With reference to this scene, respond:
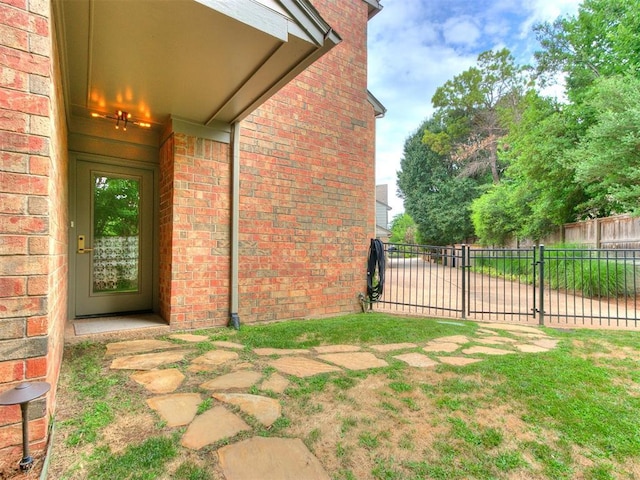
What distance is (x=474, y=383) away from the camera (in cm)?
240

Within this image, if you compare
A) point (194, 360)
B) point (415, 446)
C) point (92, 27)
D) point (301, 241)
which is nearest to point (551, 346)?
point (415, 446)

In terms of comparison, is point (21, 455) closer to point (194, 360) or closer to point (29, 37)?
point (194, 360)

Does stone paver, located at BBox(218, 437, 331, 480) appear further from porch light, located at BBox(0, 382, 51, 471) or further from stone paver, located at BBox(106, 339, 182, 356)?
stone paver, located at BBox(106, 339, 182, 356)

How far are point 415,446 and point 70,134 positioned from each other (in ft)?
14.9

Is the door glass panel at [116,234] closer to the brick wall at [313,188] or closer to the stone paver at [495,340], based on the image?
the brick wall at [313,188]

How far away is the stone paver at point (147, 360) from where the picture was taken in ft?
8.61

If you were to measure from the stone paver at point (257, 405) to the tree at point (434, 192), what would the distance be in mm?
19527

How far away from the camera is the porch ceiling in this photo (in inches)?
84.8

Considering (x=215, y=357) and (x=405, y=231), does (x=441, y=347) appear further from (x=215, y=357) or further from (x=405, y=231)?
(x=405, y=231)

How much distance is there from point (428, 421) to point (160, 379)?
1.87 metres

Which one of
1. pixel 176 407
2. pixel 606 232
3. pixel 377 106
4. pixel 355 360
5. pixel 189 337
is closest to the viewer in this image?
pixel 176 407

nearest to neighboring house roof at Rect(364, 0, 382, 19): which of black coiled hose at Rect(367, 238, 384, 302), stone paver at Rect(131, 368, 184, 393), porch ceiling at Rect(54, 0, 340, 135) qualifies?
porch ceiling at Rect(54, 0, 340, 135)

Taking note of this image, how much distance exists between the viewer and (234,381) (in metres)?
2.38

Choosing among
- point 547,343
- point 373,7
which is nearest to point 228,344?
point 547,343
